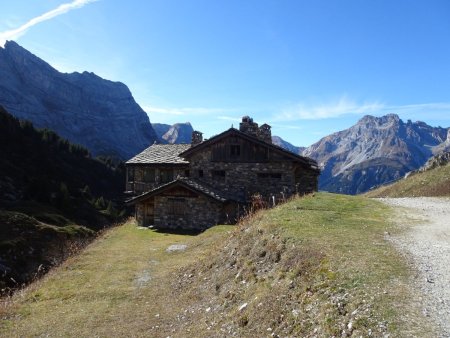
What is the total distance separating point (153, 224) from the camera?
116 feet

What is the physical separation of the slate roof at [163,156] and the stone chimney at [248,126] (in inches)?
260

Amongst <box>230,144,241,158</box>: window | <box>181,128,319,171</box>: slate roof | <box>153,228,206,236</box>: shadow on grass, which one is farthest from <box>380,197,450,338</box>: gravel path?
<box>230,144,241,158</box>: window

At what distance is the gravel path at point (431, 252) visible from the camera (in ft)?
27.2

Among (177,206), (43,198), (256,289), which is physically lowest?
(256,289)

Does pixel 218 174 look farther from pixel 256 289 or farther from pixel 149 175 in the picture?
pixel 256 289

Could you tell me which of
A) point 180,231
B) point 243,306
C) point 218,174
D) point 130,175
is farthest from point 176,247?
point 130,175

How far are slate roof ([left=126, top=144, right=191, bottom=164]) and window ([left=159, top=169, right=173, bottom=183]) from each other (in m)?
1.03

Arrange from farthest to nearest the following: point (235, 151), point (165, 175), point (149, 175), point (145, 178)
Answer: point (145, 178) → point (149, 175) → point (165, 175) → point (235, 151)

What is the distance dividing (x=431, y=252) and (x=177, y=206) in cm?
2410

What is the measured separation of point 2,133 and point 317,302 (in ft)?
351

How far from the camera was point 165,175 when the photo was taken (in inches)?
1644

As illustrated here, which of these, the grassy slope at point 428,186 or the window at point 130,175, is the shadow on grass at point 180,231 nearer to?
the window at point 130,175

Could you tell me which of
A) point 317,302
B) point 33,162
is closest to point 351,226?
point 317,302

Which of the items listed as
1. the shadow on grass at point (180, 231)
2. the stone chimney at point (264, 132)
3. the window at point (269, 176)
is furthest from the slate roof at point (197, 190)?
the stone chimney at point (264, 132)
